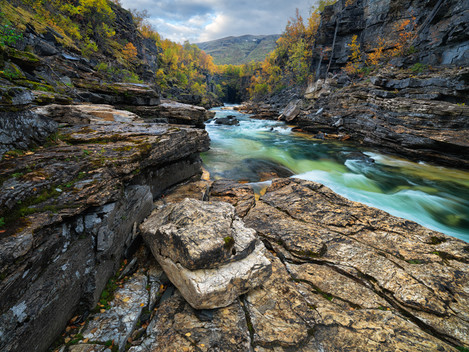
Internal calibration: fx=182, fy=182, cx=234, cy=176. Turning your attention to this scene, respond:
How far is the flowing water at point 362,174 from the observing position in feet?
→ 31.4

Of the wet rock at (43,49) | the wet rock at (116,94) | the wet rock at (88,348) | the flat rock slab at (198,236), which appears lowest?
the wet rock at (88,348)

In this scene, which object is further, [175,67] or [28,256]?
[175,67]

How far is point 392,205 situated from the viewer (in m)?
9.91

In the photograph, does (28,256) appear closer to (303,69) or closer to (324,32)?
(324,32)

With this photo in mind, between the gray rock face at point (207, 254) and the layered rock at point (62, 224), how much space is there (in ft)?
3.33

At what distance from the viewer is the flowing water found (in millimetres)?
9586

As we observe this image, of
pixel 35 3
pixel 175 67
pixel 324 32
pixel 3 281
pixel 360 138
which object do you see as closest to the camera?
pixel 3 281

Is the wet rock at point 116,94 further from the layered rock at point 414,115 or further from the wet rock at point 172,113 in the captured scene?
the layered rock at point 414,115

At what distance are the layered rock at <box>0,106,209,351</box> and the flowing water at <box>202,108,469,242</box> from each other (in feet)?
24.0

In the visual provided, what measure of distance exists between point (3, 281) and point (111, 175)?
2.42 meters

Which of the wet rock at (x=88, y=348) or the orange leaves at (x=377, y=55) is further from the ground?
the orange leaves at (x=377, y=55)

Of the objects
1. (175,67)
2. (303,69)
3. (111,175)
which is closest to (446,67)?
(111,175)

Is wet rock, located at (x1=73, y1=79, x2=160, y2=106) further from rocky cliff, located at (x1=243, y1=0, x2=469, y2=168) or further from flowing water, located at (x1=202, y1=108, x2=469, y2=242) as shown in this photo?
rocky cliff, located at (x1=243, y1=0, x2=469, y2=168)

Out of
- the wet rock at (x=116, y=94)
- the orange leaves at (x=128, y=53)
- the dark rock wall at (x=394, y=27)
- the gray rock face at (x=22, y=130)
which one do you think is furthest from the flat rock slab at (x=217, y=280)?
the orange leaves at (x=128, y=53)
